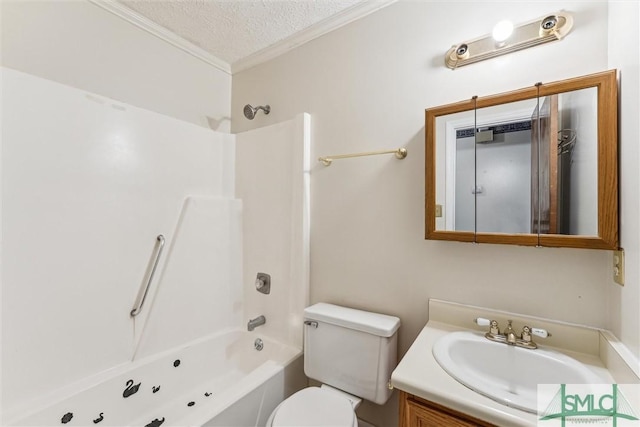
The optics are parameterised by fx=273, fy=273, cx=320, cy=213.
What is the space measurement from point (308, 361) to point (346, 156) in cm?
121

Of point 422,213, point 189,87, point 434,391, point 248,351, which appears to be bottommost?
point 248,351

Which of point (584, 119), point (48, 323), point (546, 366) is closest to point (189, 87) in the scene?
point (48, 323)

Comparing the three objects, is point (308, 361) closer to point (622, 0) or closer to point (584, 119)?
point (584, 119)

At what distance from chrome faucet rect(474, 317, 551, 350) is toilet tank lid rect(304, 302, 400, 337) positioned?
0.40 m

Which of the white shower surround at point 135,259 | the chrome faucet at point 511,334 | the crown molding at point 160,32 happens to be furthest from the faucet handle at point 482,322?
the crown molding at point 160,32

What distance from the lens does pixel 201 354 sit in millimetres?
1921

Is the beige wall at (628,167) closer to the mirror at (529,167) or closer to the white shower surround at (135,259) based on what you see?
the mirror at (529,167)

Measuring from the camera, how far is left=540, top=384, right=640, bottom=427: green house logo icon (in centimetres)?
73

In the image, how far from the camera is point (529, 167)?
111 centimetres

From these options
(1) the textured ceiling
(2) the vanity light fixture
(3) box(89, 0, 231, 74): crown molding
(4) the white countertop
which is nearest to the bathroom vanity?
(4) the white countertop

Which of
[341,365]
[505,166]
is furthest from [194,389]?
[505,166]

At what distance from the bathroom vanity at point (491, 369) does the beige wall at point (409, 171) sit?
0.20 ft

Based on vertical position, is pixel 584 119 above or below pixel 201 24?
below

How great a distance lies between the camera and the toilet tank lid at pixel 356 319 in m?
1.35
